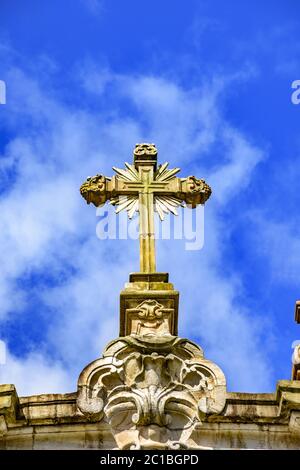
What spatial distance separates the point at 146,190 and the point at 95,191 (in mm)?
615

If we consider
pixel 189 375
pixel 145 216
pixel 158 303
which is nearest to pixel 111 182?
pixel 145 216

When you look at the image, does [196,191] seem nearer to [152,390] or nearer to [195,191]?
[195,191]

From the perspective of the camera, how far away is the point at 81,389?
1399 centimetres

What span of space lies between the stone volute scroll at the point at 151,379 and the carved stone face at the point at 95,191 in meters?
1.09

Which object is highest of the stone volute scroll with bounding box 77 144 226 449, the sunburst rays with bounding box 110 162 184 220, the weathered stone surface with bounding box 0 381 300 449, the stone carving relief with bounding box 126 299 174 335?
the sunburst rays with bounding box 110 162 184 220

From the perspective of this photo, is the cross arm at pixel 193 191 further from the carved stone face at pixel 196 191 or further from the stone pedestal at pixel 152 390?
the stone pedestal at pixel 152 390

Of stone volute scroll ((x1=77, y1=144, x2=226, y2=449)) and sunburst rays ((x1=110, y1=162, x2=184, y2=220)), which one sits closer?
stone volute scroll ((x1=77, y1=144, x2=226, y2=449))

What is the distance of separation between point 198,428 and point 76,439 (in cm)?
124

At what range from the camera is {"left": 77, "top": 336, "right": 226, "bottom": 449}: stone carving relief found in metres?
13.7

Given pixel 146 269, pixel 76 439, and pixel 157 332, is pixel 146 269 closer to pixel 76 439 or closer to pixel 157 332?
pixel 157 332

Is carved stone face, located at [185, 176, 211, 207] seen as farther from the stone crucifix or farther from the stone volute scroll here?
the stone volute scroll

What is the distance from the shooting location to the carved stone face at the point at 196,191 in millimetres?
16453

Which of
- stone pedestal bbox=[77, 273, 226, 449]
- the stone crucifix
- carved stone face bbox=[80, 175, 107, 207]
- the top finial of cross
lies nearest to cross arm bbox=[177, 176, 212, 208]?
the stone crucifix
